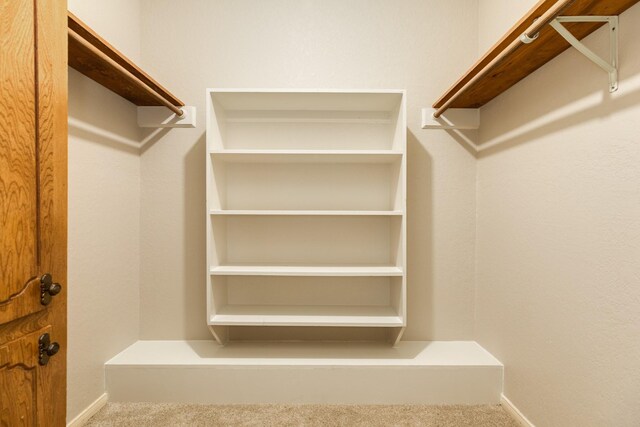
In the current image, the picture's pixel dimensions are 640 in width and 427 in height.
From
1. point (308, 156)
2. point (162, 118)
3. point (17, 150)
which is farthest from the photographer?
point (162, 118)

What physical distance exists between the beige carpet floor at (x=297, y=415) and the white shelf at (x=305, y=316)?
0.41 metres

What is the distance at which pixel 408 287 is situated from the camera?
220 cm

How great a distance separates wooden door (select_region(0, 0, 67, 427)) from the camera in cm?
81

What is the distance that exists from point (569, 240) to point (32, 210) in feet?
5.63

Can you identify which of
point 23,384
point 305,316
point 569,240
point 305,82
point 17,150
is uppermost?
point 305,82

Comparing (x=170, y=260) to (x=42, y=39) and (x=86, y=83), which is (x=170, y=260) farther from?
(x=42, y=39)

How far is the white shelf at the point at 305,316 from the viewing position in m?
1.88

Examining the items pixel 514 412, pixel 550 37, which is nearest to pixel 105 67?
pixel 550 37

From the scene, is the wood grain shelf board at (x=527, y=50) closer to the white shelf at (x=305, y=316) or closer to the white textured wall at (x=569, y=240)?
the white textured wall at (x=569, y=240)

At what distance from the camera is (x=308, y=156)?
6.43 feet

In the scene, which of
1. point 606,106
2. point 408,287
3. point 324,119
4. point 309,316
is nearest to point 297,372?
point 309,316

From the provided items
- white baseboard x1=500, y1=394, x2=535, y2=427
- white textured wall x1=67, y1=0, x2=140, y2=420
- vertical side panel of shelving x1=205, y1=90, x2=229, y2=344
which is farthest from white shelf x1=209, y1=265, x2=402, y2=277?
white baseboard x1=500, y1=394, x2=535, y2=427

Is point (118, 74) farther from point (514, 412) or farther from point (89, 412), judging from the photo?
point (514, 412)

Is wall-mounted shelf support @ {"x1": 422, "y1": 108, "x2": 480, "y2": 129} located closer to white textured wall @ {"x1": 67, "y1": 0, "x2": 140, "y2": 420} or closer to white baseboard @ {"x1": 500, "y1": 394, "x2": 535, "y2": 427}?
white baseboard @ {"x1": 500, "y1": 394, "x2": 535, "y2": 427}
